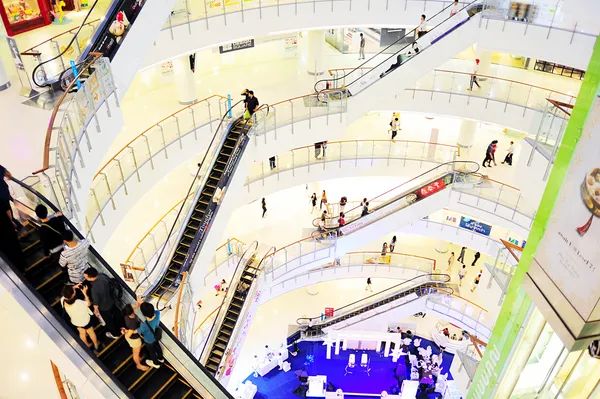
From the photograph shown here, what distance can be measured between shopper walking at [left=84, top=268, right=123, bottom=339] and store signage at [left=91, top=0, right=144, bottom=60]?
5.51 metres

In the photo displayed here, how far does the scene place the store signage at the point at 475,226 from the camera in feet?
61.9

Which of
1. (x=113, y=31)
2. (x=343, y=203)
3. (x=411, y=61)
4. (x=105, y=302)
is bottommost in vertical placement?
(x=343, y=203)

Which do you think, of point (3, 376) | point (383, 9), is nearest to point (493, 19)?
point (383, 9)

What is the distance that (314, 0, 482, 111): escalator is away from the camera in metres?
14.9

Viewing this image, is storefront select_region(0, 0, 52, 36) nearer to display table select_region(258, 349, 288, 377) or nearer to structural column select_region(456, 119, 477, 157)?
display table select_region(258, 349, 288, 377)

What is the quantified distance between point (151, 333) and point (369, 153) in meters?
13.2

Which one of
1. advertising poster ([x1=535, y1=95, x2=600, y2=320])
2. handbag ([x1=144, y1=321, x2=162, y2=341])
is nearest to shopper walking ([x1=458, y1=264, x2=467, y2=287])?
advertising poster ([x1=535, y1=95, x2=600, y2=320])

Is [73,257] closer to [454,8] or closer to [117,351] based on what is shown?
[117,351]

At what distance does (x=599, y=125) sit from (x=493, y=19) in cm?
1181

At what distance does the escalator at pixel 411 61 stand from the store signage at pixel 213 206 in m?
3.24

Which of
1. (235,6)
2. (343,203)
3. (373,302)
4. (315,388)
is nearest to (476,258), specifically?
(373,302)

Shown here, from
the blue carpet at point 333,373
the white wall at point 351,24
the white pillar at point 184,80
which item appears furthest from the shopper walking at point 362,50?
the blue carpet at point 333,373

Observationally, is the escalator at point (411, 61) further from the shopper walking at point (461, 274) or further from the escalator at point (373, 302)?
the shopper walking at point (461, 274)

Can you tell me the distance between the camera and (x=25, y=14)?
1441 centimetres
